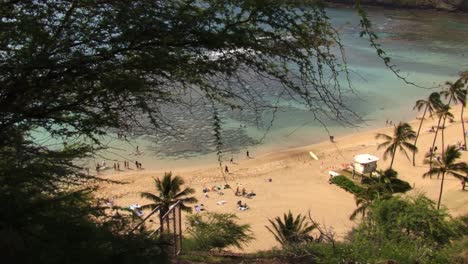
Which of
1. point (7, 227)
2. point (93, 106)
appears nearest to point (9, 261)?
point (7, 227)

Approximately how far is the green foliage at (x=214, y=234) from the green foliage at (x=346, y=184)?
8599mm

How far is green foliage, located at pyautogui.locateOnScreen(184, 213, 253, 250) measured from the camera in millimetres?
14453

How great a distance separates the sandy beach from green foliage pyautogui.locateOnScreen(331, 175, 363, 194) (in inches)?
12.6

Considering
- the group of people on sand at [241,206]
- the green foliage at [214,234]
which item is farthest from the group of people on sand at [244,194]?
the green foliage at [214,234]

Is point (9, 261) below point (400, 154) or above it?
below

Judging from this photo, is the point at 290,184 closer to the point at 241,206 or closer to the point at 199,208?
the point at 241,206

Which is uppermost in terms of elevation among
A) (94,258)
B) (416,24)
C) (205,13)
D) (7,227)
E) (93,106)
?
(416,24)

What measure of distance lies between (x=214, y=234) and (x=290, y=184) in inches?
494

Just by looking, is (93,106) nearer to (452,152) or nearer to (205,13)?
(205,13)

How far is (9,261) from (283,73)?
3.27m

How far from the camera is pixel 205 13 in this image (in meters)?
4.01

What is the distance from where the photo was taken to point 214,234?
1584 cm

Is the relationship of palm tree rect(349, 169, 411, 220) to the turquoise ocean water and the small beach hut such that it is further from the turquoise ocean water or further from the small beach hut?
the turquoise ocean water

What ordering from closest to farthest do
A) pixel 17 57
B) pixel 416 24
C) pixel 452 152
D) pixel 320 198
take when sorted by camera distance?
pixel 17 57 → pixel 452 152 → pixel 320 198 → pixel 416 24
